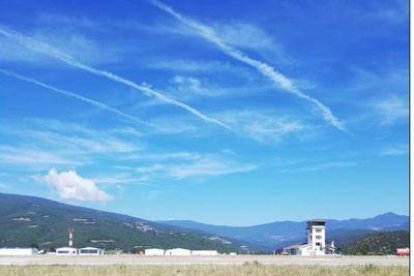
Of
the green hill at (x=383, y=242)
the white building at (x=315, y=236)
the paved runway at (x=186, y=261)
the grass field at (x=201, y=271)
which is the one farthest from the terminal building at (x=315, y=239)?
the grass field at (x=201, y=271)

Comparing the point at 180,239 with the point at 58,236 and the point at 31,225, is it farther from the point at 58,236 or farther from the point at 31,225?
the point at 31,225

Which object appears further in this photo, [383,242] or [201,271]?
[383,242]

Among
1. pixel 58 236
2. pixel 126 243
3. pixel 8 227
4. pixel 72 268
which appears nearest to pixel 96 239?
pixel 126 243

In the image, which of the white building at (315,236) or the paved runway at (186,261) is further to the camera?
the white building at (315,236)

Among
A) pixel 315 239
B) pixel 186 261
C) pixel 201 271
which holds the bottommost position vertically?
pixel 201 271

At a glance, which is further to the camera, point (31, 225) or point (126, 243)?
point (31, 225)

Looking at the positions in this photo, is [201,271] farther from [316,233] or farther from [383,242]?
[383,242]

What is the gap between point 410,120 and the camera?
8867mm

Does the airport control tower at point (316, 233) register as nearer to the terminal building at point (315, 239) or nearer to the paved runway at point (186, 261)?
the terminal building at point (315, 239)

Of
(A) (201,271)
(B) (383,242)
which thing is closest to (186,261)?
(A) (201,271)

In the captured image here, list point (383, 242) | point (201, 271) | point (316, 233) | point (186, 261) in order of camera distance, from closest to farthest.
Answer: point (201, 271), point (186, 261), point (316, 233), point (383, 242)

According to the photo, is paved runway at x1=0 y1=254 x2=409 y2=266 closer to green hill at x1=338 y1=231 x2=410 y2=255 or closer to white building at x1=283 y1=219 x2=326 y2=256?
white building at x1=283 y1=219 x2=326 y2=256

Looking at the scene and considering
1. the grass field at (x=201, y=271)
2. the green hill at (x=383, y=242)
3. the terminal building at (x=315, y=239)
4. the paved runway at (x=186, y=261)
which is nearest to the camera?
the grass field at (x=201, y=271)

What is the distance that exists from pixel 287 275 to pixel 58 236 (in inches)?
5776
